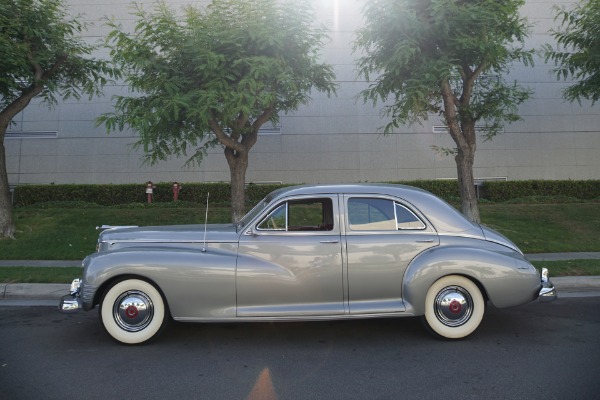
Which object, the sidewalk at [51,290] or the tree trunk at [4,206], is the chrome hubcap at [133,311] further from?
the tree trunk at [4,206]

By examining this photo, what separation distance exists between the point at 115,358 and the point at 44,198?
13.4 meters

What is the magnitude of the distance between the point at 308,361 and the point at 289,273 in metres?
0.86

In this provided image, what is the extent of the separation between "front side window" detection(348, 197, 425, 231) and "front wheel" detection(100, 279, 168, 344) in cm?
218

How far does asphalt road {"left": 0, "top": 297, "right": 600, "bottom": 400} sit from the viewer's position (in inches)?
132

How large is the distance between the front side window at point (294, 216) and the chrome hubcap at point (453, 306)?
4.50ft

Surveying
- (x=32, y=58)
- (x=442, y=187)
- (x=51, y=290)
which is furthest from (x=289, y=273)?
(x=442, y=187)

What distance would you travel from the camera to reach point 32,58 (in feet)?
32.8

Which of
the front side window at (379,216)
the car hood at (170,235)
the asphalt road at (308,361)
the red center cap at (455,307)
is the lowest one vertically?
the asphalt road at (308,361)

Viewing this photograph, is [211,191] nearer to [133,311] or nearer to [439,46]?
[439,46]

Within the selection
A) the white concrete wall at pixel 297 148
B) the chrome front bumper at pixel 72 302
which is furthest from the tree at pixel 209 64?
the white concrete wall at pixel 297 148

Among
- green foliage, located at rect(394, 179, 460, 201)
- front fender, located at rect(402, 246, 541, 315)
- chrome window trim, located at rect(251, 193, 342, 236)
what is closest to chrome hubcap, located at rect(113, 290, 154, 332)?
chrome window trim, located at rect(251, 193, 342, 236)

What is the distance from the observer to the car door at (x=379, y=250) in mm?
4418

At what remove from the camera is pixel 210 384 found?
11.4ft

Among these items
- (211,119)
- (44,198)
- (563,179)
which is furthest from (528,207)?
(44,198)
